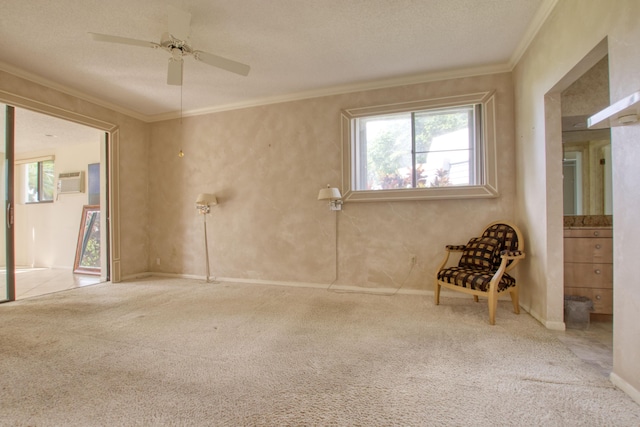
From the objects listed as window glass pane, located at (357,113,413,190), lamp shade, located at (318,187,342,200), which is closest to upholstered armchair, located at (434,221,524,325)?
window glass pane, located at (357,113,413,190)

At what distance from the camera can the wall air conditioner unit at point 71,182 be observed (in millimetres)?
5270

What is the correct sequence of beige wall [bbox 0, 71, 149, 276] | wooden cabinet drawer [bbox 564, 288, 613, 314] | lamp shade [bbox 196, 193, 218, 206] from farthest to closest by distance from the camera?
beige wall [bbox 0, 71, 149, 276], lamp shade [bbox 196, 193, 218, 206], wooden cabinet drawer [bbox 564, 288, 613, 314]

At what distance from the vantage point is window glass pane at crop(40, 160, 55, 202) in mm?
5707

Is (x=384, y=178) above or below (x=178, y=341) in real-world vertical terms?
above

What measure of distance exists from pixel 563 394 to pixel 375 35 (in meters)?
2.91

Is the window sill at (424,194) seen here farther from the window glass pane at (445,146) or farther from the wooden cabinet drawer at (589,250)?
the wooden cabinet drawer at (589,250)

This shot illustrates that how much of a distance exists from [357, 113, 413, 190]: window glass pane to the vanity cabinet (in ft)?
5.46

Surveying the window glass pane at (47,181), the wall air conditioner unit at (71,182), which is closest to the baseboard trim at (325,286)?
the wall air conditioner unit at (71,182)

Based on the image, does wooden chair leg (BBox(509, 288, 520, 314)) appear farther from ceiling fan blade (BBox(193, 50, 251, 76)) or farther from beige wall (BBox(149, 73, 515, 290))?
ceiling fan blade (BBox(193, 50, 251, 76))

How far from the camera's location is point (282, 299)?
10.7 feet

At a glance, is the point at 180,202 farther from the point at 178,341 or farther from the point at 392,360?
the point at 392,360

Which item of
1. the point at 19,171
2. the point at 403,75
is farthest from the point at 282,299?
the point at 19,171

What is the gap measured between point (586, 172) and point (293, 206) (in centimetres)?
330

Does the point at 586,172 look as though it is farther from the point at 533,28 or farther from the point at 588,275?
the point at 533,28
